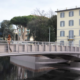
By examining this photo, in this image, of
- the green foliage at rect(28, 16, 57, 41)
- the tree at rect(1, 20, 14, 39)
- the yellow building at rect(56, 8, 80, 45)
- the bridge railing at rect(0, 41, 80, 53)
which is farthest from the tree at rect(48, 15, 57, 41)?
the bridge railing at rect(0, 41, 80, 53)

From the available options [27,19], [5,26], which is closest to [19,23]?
[27,19]

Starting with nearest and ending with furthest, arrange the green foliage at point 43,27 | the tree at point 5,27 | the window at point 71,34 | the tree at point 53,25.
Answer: the window at point 71,34, the tree at point 53,25, the green foliage at point 43,27, the tree at point 5,27

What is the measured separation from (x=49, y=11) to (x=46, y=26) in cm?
662

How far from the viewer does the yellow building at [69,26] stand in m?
48.1

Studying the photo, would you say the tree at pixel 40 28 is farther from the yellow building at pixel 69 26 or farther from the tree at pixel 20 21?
the tree at pixel 20 21

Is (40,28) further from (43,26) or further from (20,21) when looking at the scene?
(20,21)

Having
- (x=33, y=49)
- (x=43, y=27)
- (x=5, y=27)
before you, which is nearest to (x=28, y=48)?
(x=33, y=49)

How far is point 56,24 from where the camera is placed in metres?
56.2

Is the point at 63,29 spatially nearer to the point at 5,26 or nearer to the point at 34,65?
the point at 34,65

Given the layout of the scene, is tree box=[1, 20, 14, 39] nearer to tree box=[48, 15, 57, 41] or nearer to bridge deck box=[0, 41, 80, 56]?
tree box=[48, 15, 57, 41]

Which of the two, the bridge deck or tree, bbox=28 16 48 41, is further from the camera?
Answer: tree, bbox=28 16 48 41

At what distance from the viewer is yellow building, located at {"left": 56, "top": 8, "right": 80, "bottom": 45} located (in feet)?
158

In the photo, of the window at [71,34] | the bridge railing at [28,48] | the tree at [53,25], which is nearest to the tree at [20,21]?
the tree at [53,25]

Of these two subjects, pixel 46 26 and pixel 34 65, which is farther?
pixel 46 26
